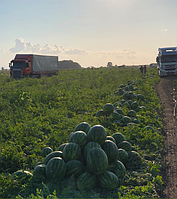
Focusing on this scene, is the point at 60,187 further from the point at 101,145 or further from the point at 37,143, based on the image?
the point at 37,143

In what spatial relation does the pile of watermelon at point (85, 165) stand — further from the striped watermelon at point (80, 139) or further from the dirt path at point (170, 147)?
the dirt path at point (170, 147)

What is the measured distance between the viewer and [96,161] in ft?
13.4

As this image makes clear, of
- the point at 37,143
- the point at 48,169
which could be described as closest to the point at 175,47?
the point at 37,143

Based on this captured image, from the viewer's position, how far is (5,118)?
8.56m

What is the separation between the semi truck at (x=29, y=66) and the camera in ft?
87.0

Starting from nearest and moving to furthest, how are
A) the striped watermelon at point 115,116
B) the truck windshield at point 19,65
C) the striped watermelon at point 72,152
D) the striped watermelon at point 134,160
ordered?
the striped watermelon at point 72,152 → the striped watermelon at point 134,160 → the striped watermelon at point 115,116 → the truck windshield at point 19,65

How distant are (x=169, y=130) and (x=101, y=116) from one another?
260 centimetres

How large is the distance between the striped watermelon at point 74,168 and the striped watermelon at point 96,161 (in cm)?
19

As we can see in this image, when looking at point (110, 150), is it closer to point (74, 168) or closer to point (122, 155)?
point (122, 155)

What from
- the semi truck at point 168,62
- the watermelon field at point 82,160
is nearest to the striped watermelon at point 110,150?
the watermelon field at point 82,160

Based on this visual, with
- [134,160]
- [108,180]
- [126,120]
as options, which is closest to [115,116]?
[126,120]

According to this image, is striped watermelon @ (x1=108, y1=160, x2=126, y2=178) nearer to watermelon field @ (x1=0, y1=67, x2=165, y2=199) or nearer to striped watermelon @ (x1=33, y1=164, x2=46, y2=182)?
watermelon field @ (x1=0, y1=67, x2=165, y2=199)

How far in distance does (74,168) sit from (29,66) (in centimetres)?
2537

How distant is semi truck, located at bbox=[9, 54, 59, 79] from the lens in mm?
26531
